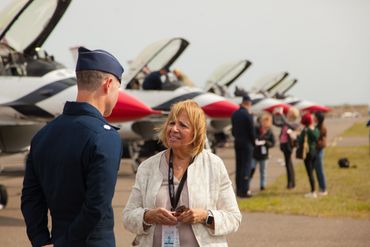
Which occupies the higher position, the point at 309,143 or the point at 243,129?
the point at 243,129

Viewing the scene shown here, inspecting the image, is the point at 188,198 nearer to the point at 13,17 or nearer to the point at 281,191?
the point at 13,17

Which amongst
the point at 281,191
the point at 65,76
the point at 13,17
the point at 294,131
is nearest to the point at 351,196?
the point at 281,191

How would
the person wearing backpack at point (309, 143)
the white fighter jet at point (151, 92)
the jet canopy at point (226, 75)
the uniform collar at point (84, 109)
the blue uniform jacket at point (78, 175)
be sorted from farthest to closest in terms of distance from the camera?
the jet canopy at point (226, 75), the white fighter jet at point (151, 92), the person wearing backpack at point (309, 143), the uniform collar at point (84, 109), the blue uniform jacket at point (78, 175)

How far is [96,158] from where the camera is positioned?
2795 millimetres

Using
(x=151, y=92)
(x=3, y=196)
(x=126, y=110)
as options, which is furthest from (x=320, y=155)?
(x=3, y=196)

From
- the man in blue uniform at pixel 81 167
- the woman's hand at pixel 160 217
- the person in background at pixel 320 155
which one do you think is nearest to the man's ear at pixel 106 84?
the man in blue uniform at pixel 81 167

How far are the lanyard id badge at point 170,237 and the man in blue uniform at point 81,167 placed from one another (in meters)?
0.35

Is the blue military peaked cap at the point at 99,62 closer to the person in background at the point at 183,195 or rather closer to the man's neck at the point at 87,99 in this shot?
the man's neck at the point at 87,99

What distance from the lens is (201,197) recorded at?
3.25 m

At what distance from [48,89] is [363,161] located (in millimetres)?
10895

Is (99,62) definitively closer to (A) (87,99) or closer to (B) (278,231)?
(A) (87,99)

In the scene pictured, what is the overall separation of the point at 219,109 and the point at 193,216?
1323 cm

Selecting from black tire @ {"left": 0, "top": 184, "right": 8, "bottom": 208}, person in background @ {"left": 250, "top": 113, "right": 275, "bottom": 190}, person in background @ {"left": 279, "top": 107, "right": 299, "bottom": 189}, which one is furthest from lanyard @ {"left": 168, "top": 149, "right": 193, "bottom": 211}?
person in background @ {"left": 279, "top": 107, "right": 299, "bottom": 189}

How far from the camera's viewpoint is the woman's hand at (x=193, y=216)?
10.4 ft
